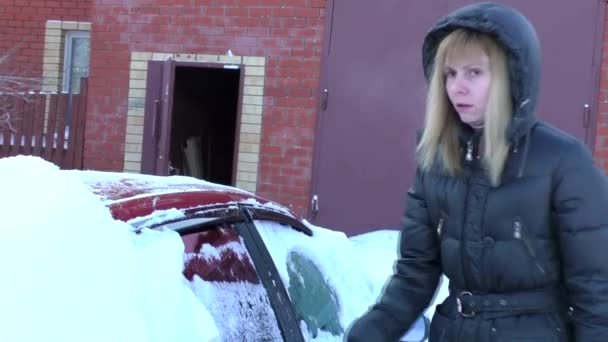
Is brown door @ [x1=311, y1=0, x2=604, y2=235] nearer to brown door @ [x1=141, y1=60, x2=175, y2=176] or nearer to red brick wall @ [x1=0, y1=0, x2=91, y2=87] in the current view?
brown door @ [x1=141, y1=60, x2=175, y2=176]

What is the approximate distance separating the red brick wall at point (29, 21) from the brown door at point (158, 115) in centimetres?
281

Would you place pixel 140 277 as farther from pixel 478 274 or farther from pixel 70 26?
Result: pixel 70 26

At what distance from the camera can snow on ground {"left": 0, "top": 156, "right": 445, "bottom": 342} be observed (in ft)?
6.42

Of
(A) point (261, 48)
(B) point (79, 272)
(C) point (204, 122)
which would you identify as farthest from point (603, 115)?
(B) point (79, 272)

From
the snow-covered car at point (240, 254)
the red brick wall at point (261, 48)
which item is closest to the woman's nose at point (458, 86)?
the snow-covered car at point (240, 254)

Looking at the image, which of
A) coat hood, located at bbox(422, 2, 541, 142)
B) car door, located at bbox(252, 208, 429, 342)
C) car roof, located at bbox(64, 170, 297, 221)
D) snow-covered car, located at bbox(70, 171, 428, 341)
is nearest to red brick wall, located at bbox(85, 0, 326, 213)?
car door, located at bbox(252, 208, 429, 342)

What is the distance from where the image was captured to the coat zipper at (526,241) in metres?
2.23

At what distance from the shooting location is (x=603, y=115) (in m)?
6.93

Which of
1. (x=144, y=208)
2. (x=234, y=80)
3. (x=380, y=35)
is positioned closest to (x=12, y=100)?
(x=234, y=80)

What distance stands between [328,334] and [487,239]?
3.86ft

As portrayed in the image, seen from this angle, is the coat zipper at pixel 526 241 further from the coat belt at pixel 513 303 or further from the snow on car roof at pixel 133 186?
the snow on car roof at pixel 133 186

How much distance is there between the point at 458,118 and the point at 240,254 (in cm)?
86

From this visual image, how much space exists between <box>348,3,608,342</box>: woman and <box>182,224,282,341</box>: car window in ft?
1.97

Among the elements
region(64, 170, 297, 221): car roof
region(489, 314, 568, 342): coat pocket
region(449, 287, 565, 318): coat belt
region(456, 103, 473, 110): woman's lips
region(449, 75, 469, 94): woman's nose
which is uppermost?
region(449, 75, 469, 94): woman's nose
